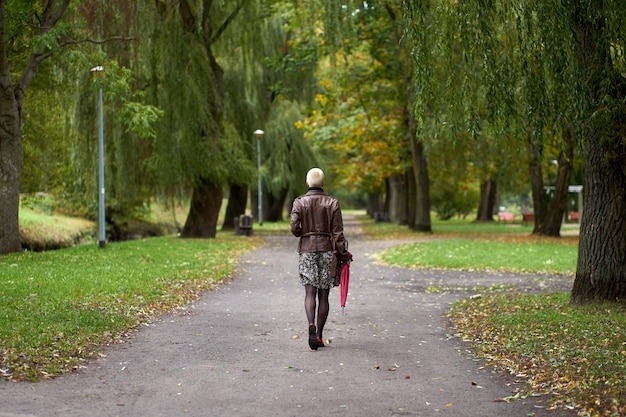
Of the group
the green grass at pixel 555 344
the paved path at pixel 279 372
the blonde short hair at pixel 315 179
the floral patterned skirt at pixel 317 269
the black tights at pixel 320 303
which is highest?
the blonde short hair at pixel 315 179

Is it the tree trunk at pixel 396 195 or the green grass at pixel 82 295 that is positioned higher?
the tree trunk at pixel 396 195

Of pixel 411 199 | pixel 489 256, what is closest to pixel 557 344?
pixel 489 256

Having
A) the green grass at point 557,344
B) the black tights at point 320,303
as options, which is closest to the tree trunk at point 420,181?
the green grass at point 557,344

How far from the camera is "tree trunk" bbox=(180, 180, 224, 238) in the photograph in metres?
31.4

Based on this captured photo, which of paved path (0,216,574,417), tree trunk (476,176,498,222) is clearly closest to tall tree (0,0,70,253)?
paved path (0,216,574,417)

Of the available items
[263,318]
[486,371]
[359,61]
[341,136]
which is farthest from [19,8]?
[341,136]

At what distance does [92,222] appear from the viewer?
36188 mm

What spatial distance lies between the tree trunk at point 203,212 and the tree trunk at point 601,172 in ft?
66.2

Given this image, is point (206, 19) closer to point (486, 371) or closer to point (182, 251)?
point (182, 251)

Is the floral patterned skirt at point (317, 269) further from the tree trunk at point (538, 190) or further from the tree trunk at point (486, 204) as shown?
the tree trunk at point (486, 204)

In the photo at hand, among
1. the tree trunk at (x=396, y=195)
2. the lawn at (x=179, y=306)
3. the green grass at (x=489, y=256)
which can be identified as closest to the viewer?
the lawn at (x=179, y=306)

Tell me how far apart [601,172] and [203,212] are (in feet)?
69.9

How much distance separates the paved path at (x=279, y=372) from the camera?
688 centimetres

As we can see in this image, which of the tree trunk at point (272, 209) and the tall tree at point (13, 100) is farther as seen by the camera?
the tree trunk at point (272, 209)
